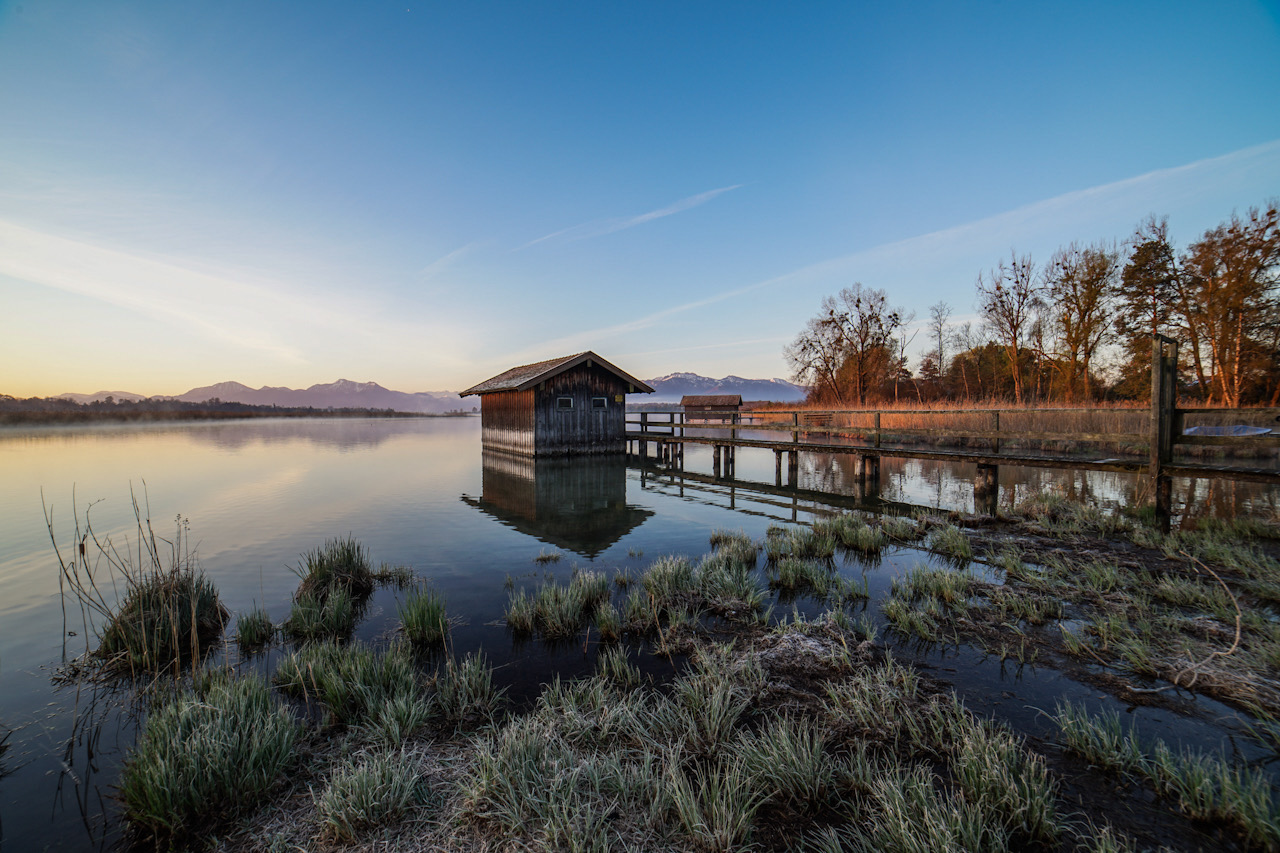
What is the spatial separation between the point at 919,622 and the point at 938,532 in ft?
14.6

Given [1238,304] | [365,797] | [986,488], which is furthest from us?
[1238,304]

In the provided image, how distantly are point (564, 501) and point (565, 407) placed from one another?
950cm

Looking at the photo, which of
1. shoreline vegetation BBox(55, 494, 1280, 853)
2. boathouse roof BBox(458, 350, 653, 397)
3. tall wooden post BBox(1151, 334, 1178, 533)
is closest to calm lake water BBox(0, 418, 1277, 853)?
shoreline vegetation BBox(55, 494, 1280, 853)

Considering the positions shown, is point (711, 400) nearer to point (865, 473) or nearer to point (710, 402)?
point (710, 402)

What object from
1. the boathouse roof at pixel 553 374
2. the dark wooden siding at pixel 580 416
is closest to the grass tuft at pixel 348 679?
the boathouse roof at pixel 553 374

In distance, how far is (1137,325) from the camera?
26734 millimetres

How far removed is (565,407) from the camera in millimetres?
23219

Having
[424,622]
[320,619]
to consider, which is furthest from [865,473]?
[320,619]

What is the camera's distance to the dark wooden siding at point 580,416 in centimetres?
2244

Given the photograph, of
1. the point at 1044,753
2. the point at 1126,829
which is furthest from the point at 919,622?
the point at 1126,829

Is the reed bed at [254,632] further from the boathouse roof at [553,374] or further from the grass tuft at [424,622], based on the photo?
the boathouse roof at [553,374]

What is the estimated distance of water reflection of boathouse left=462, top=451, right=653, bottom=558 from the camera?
10.8 metres

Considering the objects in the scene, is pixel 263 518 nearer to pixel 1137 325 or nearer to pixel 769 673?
pixel 769 673

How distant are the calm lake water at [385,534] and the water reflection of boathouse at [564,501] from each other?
0.29 ft
